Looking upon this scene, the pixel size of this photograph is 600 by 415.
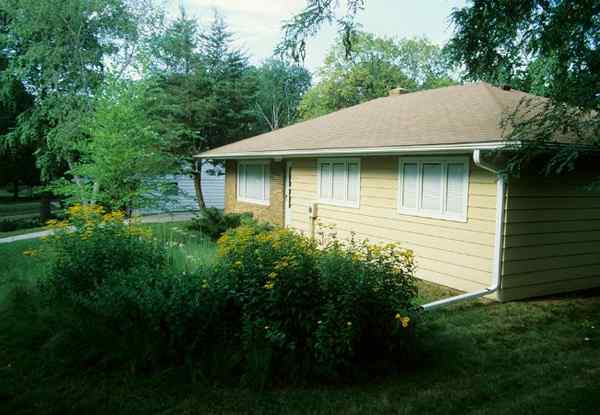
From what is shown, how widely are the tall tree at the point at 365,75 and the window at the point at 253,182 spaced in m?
19.1

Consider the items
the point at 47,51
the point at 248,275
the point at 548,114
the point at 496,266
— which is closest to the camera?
the point at 248,275

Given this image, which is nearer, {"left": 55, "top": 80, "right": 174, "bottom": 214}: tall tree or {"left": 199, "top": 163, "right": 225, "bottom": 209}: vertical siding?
{"left": 55, "top": 80, "right": 174, "bottom": 214}: tall tree

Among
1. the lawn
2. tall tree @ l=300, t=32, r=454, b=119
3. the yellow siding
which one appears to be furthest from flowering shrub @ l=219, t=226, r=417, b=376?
tall tree @ l=300, t=32, r=454, b=119

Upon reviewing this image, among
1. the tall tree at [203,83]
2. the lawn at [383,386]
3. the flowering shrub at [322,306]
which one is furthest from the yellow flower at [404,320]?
the tall tree at [203,83]

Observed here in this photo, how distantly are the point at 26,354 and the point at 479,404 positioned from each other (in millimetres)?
4081

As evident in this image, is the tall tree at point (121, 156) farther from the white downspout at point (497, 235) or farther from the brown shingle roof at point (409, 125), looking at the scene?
the white downspout at point (497, 235)

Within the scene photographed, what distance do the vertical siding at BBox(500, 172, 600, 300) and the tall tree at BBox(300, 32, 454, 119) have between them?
25.8 meters

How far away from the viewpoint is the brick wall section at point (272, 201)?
13719 millimetres

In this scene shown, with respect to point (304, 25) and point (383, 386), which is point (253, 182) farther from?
point (383, 386)

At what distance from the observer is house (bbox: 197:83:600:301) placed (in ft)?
24.3

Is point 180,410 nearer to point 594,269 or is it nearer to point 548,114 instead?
point 548,114

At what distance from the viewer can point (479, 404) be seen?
12.4 ft

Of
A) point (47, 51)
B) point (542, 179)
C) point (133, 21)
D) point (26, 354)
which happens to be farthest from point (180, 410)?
point (133, 21)

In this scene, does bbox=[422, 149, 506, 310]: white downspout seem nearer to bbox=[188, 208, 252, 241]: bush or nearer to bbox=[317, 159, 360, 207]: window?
bbox=[317, 159, 360, 207]: window
